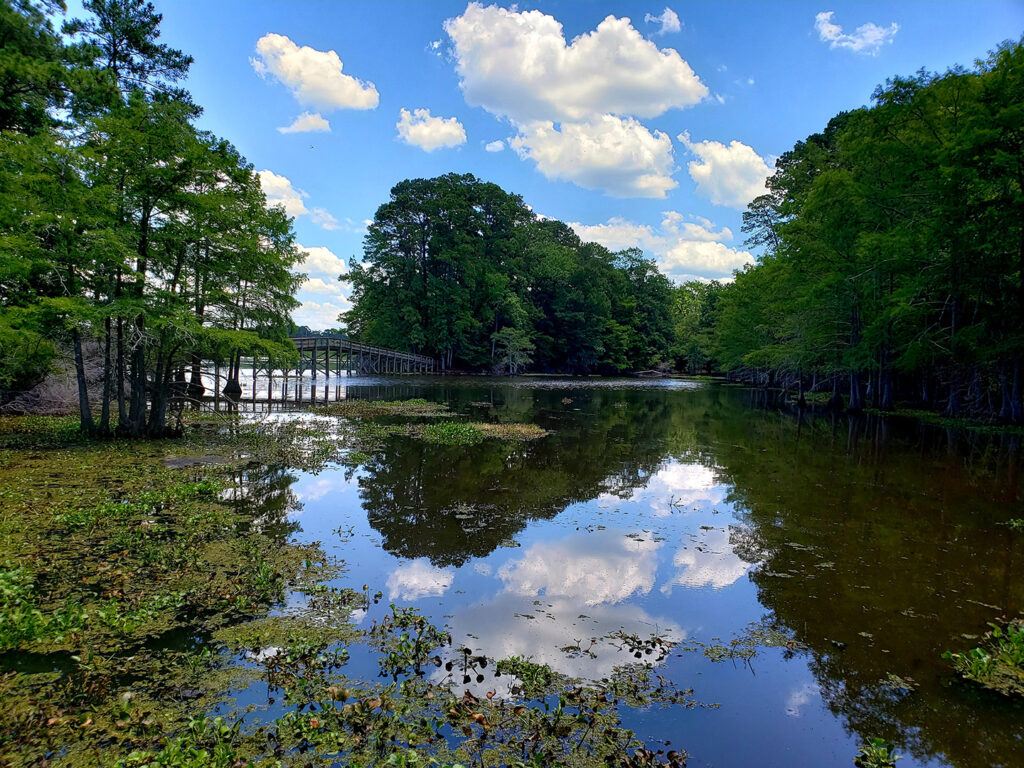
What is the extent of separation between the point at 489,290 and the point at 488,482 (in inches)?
2235

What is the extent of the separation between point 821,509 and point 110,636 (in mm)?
12330

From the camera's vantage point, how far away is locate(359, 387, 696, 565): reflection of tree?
→ 9.38 meters

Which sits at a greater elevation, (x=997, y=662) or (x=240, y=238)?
(x=240, y=238)

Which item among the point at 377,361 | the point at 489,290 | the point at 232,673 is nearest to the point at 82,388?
the point at 232,673

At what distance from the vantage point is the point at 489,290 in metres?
67.9

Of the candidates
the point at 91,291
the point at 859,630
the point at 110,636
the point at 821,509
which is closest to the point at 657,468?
the point at 821,509

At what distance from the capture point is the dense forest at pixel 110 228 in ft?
41.3

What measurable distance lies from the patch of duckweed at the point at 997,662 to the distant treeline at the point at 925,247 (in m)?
20.5

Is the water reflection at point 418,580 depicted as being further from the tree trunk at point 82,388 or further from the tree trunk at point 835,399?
the tree trunk at point 835,399

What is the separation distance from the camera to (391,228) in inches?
2576

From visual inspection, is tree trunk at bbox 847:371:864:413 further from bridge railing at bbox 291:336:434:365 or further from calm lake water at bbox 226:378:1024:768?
bridge railing at bbox 291:336:434:365

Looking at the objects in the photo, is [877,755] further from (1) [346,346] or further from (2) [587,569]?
(1) [346,346]

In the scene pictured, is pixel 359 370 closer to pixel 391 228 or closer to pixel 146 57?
pixel 391 228

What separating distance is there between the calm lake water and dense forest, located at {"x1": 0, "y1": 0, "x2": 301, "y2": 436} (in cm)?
558
